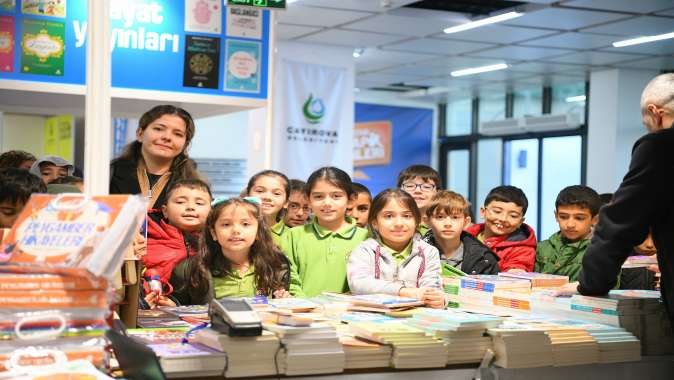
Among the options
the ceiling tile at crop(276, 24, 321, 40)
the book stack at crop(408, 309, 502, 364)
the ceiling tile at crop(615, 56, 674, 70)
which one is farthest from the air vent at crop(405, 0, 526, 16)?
the book stack at crop(408, 309, 502, 364)

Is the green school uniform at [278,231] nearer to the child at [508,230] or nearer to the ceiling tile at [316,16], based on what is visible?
the child at [508,230]

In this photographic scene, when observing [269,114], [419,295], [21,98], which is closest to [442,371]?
[419,295]

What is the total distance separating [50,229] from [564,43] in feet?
27.6

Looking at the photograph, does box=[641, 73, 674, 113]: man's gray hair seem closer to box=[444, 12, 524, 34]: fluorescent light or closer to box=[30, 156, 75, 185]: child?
box=[30, 156, 75, 185]: child

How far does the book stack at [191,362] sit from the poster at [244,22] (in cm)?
230

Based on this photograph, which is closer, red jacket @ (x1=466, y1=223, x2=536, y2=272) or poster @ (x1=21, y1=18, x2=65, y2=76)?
poster @ (x1=21, y1=18, x2=65, y2=76)

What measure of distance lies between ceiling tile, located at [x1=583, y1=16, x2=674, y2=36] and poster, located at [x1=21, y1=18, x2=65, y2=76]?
628 cm

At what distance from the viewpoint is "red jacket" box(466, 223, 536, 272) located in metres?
4.23

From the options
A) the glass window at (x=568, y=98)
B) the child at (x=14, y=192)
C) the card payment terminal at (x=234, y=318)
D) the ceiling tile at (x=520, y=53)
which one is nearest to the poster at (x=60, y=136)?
the ceiling tile at (x=520, y=53)

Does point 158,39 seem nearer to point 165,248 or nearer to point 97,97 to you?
point 165,248

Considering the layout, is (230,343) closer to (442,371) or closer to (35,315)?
(35,315)

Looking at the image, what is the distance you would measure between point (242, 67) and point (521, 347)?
2.25 m

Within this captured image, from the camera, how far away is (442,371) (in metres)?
2.54

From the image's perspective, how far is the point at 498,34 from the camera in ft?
30.2
